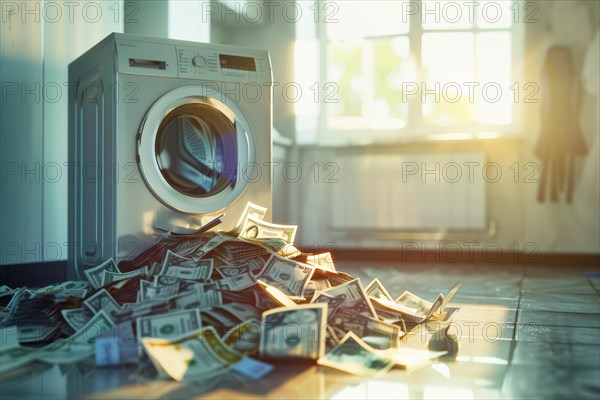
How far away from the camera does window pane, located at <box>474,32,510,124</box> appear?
12.9 feet

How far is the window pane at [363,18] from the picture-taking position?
414 centimetres

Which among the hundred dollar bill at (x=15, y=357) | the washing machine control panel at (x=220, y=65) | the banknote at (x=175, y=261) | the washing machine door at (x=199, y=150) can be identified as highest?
the washing machine control panel at (x=220, y=65)

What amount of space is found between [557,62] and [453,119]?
68 cm

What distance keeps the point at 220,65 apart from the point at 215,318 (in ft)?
3.79

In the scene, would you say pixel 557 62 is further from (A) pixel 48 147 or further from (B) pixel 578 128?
(A) pixel 48 147

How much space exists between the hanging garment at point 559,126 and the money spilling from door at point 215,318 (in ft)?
7.03

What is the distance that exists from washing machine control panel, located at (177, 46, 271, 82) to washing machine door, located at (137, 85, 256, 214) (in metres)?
0.06

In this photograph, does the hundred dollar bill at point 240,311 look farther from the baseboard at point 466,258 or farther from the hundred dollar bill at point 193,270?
the baseboard at point 466,258

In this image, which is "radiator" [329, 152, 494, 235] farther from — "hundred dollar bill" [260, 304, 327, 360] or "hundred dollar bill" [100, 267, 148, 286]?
"hundred dollar bill" [260, 304, 327, 360]

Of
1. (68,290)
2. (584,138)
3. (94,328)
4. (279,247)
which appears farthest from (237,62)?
(584,138)

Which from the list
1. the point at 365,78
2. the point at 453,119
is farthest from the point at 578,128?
the point at 365,78

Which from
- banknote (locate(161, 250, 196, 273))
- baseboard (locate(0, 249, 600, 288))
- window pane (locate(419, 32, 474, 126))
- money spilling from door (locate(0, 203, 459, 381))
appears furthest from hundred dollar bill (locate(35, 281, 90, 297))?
window pane (locate(419, 32, 474, 126))

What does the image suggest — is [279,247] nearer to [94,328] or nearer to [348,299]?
[348,299]

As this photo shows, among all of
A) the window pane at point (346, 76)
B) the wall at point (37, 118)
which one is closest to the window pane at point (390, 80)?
the window pane at point (346, 76)
